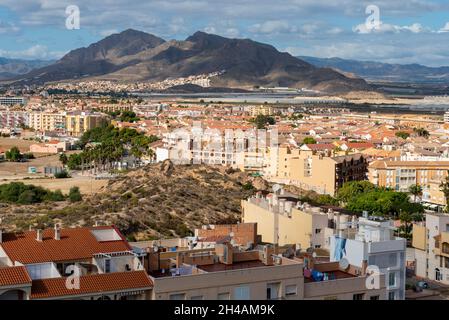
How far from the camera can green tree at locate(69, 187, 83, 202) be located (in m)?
40.3

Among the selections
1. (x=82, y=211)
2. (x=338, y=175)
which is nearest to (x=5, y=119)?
(x=338, y=175)

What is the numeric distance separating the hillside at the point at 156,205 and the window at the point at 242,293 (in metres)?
15.8

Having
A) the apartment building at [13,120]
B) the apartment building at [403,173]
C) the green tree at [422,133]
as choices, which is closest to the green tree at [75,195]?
the apartment building at [403,173]

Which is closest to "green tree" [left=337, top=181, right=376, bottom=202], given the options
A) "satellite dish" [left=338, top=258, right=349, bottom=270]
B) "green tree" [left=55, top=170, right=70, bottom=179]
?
"green tree" [left=55, top=170, right=70, bottom=179]

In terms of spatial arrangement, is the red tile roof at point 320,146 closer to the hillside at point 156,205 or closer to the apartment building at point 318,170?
the apartment building at point 318,170

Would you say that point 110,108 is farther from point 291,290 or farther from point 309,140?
point 291,290

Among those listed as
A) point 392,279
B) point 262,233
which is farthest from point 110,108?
point 392,279

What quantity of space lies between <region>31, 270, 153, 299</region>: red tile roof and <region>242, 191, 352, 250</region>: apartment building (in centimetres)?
696

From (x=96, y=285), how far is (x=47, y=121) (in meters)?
85.3

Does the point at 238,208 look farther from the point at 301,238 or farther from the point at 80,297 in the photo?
the point at 80,297

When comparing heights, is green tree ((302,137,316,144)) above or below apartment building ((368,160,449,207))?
above

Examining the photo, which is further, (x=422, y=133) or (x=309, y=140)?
(x=422, y=133)

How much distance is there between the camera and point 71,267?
38.3 feet

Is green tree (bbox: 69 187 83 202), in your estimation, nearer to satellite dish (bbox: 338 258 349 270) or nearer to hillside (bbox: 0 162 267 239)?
hillside (bbox: 0 162 267 239)
